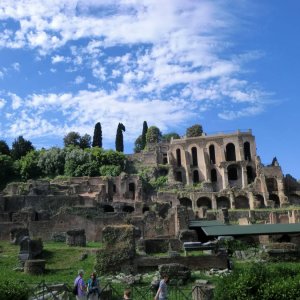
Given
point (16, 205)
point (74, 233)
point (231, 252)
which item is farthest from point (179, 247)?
point (16, 205)

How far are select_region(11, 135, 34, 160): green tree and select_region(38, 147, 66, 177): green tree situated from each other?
12065 millimetres

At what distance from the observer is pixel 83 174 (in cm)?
7750

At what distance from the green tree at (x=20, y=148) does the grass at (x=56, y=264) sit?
62.7 meters

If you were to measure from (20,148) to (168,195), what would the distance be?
134 feet

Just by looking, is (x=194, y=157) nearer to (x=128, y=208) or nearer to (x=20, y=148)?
(x=128, y=208)

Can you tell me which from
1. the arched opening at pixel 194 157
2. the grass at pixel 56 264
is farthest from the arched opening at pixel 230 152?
the grass at pixel 56 264

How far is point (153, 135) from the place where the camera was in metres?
108

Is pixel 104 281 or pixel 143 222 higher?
pixel 143 222

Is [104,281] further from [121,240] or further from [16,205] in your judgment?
[16,205]

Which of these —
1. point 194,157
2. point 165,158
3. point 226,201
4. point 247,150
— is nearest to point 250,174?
point 247,150

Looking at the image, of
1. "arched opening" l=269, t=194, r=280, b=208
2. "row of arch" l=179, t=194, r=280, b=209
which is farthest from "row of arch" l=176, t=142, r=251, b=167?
"row of arch" l=179, t=194, r=280, b=209

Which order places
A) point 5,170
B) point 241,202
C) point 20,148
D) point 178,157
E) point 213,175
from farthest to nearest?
point 20,148
point 178,157
point 213,175
point 5,170
point 241,202

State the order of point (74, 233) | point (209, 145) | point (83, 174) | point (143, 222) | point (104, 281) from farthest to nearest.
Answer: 1. point (209, 145)
2. point (83, 174)
3. point (143, 222)
4. point (74, 233)
5. point (104, 281)

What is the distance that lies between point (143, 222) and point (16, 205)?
60.4 feet
